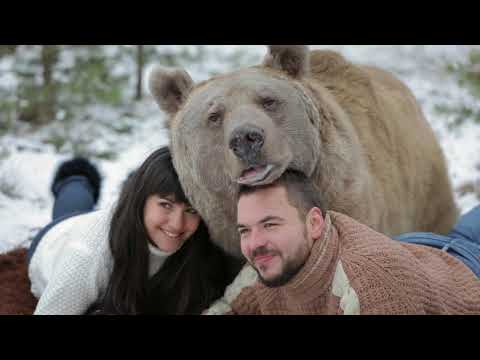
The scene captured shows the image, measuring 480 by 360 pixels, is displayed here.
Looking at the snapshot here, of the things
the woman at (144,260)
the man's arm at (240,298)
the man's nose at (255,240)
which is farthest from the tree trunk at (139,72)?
the man's nose at (255,240)

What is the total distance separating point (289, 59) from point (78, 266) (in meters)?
1.53

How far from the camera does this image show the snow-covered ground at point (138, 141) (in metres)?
4.92

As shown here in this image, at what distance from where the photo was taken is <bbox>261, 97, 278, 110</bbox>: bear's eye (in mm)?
2545

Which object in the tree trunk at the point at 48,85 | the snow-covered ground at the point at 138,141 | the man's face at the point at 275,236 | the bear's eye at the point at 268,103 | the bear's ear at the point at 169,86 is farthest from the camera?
the tree trunk at the point at 48,85

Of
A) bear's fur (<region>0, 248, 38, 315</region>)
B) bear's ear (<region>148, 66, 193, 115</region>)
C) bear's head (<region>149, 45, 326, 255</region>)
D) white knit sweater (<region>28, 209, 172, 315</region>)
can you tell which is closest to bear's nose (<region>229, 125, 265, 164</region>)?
bear's head (<region>149, 45, 326, 255</region>)

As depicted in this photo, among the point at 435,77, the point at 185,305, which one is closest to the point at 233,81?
the point at 185,305

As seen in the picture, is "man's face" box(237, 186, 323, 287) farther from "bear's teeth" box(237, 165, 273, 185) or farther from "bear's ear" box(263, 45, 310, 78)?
"bear's ear" box(263, 45, 310, 78)

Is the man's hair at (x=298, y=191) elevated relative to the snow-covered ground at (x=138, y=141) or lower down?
lower down

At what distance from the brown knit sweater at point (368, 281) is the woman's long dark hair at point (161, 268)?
66 cm

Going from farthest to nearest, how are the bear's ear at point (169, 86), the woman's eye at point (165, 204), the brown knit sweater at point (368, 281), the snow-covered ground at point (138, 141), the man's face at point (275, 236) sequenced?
1. the snow-covered ground at point (138, 141)
2. the woman's eye at point (165, 204)
3. the bear's ear at point (169, 86)
4. the man's face at point (275, 236)
5. the brown knit sweater at point (368, 281)

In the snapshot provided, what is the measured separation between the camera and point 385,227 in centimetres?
325

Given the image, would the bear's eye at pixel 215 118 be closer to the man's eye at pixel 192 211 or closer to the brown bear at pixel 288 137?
the brown bear at pixel 288 137

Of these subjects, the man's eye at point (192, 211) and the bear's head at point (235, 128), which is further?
the man's eye at point (192, 211)
